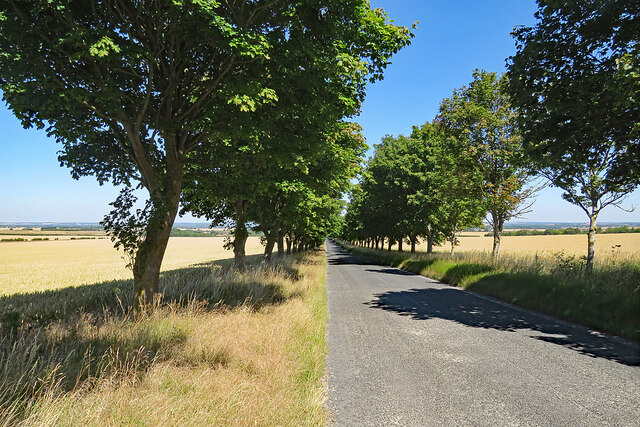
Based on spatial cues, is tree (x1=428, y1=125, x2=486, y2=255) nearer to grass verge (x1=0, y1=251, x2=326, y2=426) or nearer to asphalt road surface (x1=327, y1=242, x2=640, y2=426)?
asphalt road surface (x1=327, y1=242, x2=640, y2=426)

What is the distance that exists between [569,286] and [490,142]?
9686mm

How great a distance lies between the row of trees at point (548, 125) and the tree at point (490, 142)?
53 millimetres

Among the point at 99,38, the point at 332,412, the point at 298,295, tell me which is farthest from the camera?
the point at 298,295

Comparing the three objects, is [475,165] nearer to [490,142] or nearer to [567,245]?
[490,142]

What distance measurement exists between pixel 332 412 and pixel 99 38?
19.3 feet

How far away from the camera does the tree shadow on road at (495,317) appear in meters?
5.79

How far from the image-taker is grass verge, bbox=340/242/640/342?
7.18 m

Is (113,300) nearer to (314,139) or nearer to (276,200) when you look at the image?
(314,139)

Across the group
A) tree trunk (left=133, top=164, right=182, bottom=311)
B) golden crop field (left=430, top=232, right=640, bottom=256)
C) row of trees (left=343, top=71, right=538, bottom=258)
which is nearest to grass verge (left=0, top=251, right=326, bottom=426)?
tree trunk (left=133, top=164, right=182, bottom=311)

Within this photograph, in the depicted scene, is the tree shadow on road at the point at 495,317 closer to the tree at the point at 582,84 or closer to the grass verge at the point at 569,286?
the grass verge at the point at 569,286

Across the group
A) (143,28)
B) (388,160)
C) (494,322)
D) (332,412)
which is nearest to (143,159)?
(143,28)

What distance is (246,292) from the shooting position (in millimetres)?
8734

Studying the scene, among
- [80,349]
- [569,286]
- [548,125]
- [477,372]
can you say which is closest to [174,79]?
[80,349]

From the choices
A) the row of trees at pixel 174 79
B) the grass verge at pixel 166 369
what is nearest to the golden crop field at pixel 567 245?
the row of trees at pixel 174 79
